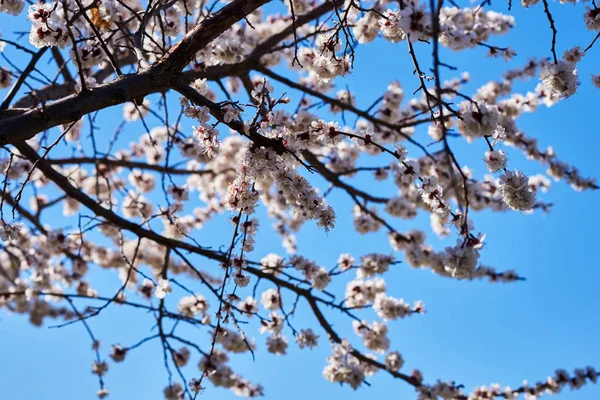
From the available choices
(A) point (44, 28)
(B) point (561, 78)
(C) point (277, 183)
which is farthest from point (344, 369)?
(A) point (44, 28)

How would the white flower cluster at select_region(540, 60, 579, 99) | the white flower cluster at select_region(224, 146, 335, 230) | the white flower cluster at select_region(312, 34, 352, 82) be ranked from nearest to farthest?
the white flower cluster at select_region(224, 146, 335, 230) → the white flower cluster at select_region(540, 60, 579, 99) → the white flower cluster at select_region(312, 34, 352, 82)

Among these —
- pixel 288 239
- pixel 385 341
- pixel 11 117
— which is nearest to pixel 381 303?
pixel 385 341

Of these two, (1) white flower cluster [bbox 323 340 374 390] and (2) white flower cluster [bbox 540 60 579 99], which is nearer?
(2) white flower cluster [bbox 540 60 579 99]

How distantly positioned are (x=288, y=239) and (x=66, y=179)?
447cm

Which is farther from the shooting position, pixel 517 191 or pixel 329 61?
pixel 329 61

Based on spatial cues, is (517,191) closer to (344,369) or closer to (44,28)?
(44,28)

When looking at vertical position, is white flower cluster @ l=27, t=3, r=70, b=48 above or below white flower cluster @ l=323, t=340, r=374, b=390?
above

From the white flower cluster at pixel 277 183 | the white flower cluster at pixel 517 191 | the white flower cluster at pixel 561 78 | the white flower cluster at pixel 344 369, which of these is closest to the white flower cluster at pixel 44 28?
the white flower cluster at pixel 277 183

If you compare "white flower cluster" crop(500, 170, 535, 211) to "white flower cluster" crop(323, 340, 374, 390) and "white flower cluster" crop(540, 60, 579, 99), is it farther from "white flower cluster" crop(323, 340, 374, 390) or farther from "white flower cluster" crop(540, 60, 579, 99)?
"white flower cluster" crop(323, 340, 374, 390)

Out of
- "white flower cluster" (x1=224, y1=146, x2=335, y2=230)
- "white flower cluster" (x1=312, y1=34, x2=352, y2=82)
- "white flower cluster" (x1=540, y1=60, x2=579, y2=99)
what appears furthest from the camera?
"white flower cluster" (x1=312, y1=34, x2=352, y2=82)

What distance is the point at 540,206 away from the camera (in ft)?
22.2

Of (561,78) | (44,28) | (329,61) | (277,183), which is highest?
(44,28)

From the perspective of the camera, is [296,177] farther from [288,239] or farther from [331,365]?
[288,239]

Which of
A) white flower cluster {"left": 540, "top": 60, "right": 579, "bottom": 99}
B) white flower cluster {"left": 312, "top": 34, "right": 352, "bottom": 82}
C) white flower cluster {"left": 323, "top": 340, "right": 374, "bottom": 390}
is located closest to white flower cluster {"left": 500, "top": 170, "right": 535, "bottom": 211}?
white flower cluster {"left": 540, "top": 60, "right": 579, "bottom": 99}
